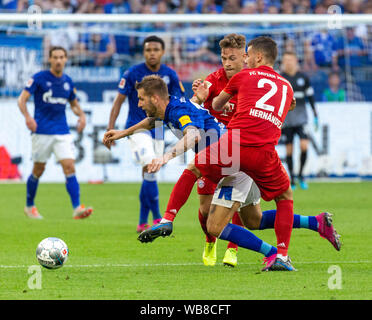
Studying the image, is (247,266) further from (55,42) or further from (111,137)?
(55,42)

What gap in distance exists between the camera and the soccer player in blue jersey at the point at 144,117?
965 centimetres

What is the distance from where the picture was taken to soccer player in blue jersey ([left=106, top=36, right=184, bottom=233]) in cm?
965

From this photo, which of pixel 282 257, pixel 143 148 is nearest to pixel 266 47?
pixel 282 257

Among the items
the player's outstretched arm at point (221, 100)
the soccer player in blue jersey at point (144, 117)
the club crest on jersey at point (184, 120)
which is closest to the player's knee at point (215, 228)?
the club crest on jersey at point (184, 120)

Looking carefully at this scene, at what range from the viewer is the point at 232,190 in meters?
6.53

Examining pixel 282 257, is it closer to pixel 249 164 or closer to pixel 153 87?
pixel 249 164

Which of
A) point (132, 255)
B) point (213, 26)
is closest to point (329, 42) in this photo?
point (213, 26)

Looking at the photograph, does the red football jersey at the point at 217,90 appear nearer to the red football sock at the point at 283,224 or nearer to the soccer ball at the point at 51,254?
the red football sock at the point at 283,224

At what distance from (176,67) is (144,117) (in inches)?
342

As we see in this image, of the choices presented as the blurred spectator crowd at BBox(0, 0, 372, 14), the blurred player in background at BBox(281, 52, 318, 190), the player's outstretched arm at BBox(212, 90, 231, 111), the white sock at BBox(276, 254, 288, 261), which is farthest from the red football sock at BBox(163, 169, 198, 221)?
the blurred spectator crowd at BBox(0, 0, 372, 14)

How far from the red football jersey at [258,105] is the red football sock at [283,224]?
21.4 inches

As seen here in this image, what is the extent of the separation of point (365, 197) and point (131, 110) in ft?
17.8

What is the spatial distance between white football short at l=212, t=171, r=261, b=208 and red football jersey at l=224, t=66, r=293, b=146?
0.33 m

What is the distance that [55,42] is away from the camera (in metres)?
18.2
